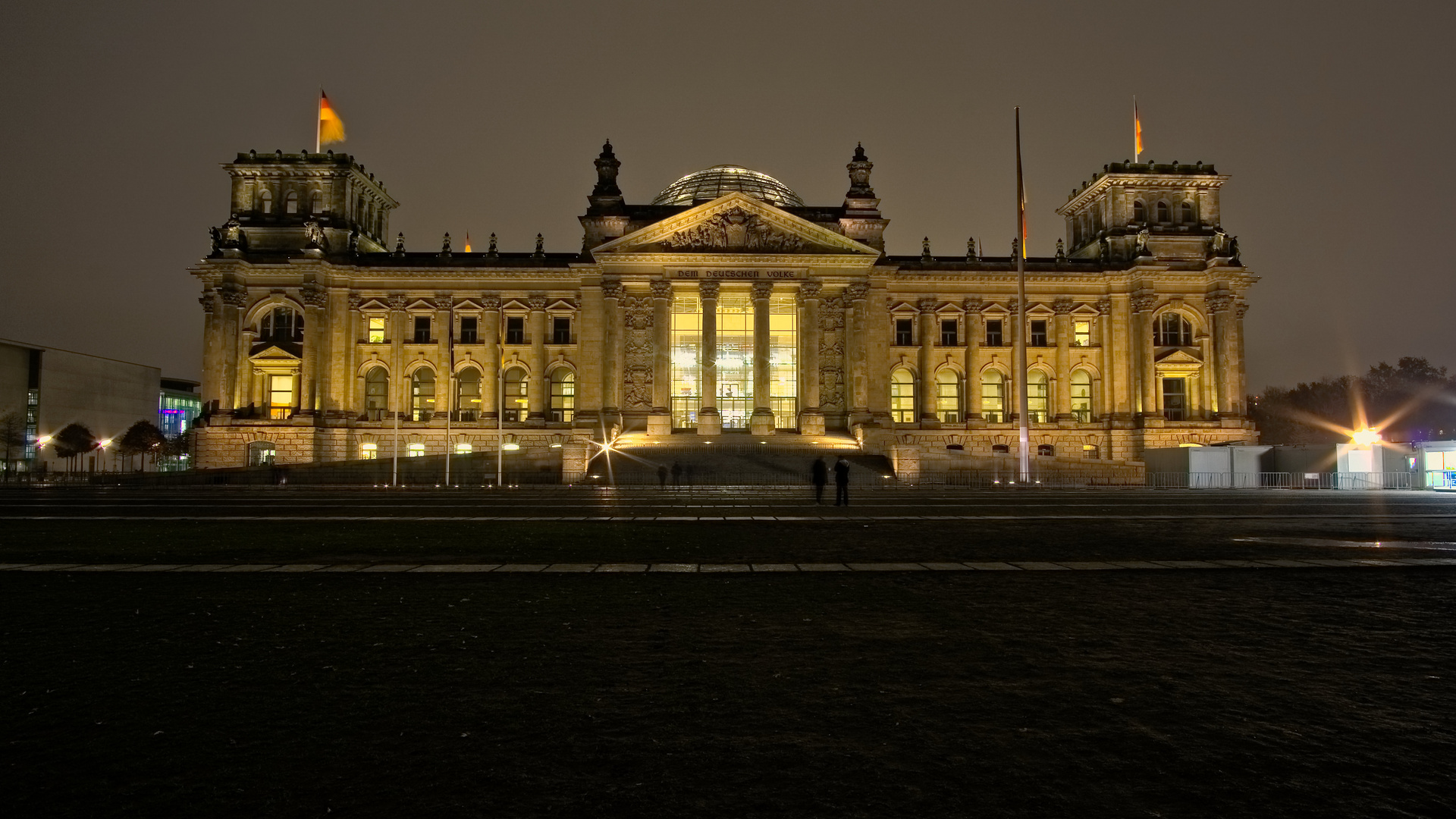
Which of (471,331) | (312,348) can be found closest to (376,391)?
(312,348)

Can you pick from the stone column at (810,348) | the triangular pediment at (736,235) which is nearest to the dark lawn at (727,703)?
the stone column at (810,348)

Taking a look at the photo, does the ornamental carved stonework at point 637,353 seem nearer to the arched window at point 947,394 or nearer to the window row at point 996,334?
the window row at point 996,334

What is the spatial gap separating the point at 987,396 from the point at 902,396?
6.22m

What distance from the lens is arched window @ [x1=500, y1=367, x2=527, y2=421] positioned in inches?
2542

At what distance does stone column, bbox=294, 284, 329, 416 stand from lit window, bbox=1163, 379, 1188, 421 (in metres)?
59.2

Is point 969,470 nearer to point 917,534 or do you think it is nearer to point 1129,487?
point 1129,487

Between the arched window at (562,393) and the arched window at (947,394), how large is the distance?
86.2 ft

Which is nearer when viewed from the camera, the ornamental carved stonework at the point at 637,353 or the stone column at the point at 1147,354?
the ornamental carved stonework at the point at 637,353

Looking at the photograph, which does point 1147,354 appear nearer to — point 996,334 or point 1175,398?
point 1175,398

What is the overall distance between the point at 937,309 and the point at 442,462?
36.1 metres

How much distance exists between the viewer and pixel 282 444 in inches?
2388

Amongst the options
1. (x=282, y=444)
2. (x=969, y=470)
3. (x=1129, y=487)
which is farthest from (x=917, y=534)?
(x=282, y=444)

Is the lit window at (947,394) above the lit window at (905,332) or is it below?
below

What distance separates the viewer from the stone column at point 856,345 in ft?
197
